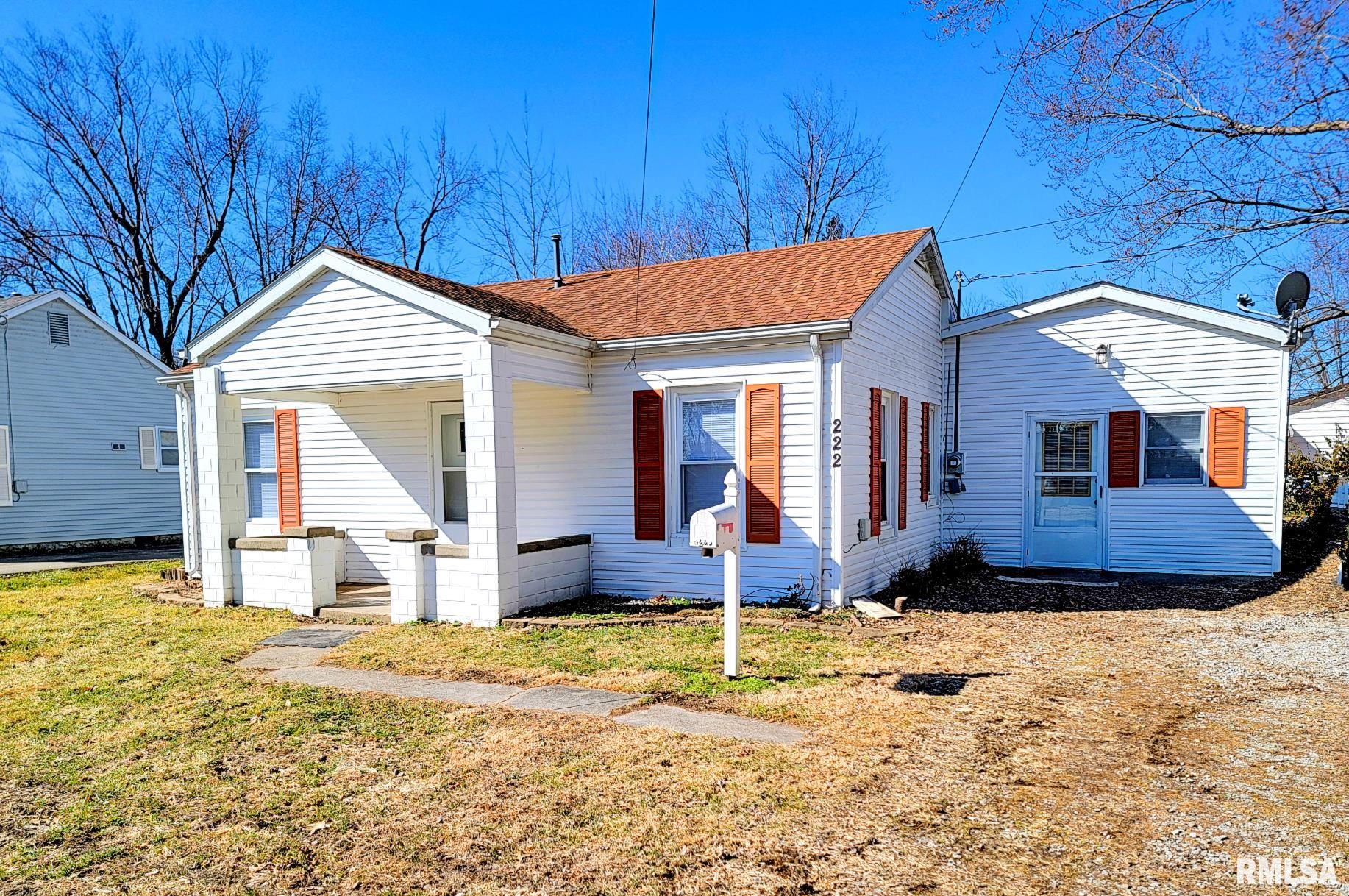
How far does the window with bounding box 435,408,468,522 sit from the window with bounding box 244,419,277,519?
2.87 m

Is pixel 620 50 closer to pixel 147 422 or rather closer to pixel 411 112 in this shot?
pixel 147 422

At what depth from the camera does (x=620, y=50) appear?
29.3 ft

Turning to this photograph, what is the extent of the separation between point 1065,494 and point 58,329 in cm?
2109

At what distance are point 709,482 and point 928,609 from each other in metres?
2.83

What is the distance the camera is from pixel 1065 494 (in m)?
11.5

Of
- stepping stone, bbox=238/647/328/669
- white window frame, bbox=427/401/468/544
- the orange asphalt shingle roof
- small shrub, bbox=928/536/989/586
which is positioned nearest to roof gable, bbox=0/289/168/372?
white window frame, bbox=427/401/468/544

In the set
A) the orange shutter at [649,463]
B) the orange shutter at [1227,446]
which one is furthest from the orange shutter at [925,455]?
the orange shutter at [649,463]

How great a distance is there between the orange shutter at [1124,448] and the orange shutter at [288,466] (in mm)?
11519

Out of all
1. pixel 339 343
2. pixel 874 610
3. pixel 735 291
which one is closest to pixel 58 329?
pixel 339 343

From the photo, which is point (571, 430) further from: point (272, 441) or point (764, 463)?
point (272, 441)

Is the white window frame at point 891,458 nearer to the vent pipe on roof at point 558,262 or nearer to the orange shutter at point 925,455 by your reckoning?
the orange shutter at point 925,455

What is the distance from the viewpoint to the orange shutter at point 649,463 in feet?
29.9

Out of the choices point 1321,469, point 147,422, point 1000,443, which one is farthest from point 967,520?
point 147,422

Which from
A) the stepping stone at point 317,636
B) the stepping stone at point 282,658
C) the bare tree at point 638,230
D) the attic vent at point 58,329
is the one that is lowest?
the stepping stone at point 317,636
